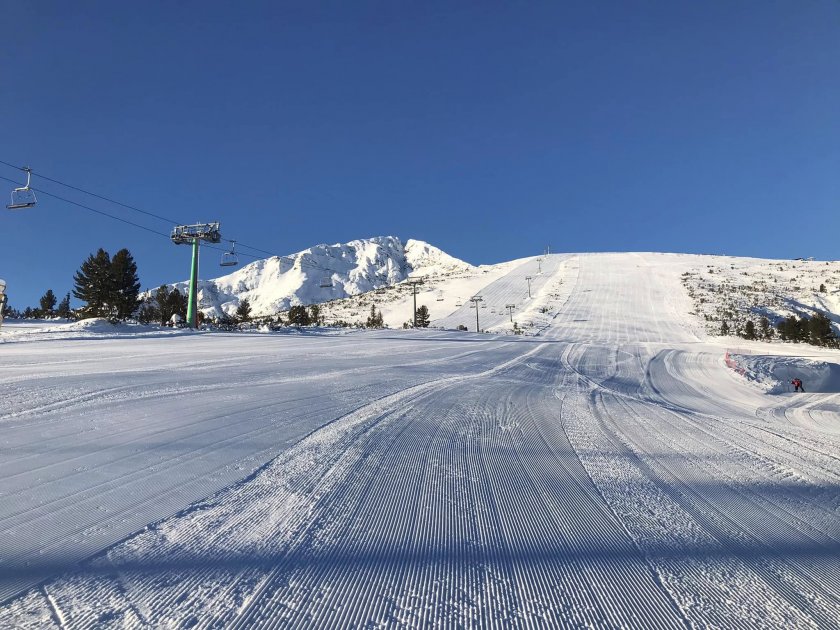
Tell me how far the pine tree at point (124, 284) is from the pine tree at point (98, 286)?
1.39 ft

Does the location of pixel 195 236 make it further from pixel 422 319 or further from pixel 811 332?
pixel 811 332

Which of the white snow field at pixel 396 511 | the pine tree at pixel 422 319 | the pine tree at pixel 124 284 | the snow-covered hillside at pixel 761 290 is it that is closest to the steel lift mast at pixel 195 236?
the pine tree at pixel 124 284

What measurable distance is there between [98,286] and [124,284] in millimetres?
2087

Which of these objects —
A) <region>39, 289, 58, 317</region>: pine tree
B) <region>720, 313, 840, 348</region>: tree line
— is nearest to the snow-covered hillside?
<region>720, 313, 840, 348</region>: tree line

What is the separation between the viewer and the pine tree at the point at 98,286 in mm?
41469

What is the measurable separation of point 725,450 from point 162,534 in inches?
208

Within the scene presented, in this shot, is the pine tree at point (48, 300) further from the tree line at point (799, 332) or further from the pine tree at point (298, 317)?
the tree line at point (799, 332)

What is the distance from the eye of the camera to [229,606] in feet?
5.86

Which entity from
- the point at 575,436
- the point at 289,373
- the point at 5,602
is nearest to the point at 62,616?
the point at 5,602

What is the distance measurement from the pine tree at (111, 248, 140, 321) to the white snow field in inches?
1618

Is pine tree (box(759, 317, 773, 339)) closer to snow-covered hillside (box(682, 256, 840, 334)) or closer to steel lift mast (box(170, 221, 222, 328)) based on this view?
snow-covered hillside (box(682, 256, 840, 334))

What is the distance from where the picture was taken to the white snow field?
1854mm

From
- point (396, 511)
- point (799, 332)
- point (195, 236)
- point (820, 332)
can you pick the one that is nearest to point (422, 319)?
point (195, 236)

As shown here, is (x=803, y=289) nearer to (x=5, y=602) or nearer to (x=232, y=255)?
(x=232, y=255)
